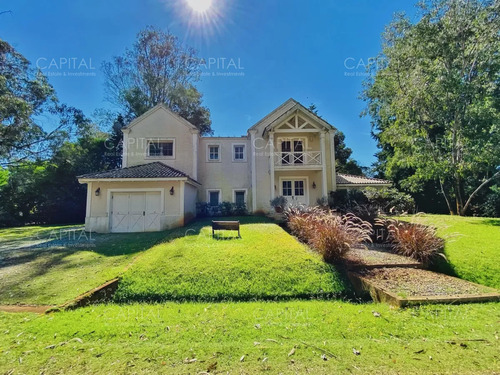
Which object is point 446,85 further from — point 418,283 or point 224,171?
point 224,171

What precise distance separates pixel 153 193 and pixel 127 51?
21.9m

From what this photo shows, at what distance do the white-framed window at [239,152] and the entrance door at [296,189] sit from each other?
3.73 meters

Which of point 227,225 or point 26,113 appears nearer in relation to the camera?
point 227,225

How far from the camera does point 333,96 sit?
16.3 meters

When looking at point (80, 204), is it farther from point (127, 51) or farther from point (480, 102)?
point (480, 102)

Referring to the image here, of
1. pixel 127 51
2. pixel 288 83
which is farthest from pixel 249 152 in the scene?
pixel 127 51

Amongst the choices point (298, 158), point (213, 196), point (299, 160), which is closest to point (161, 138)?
point (213, 196)

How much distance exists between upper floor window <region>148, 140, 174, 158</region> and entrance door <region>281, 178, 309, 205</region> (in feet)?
29.2

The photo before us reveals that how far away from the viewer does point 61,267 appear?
7156 millimetres

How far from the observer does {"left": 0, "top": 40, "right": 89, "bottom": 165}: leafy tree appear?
1673 cm

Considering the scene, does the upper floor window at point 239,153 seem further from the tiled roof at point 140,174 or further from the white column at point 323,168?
the white column at point 323,168

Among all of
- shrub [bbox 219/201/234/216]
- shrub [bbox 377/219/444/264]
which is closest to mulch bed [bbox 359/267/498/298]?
shrub [bbox 377/219/444/264]

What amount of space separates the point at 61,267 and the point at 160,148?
11.3 meters

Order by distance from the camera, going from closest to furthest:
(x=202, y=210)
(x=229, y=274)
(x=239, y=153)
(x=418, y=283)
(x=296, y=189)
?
(x=418, y=283) → (x=229, y=274) → (x=202, y=210) → (x=296, y=189) → (x=239, y=153)
